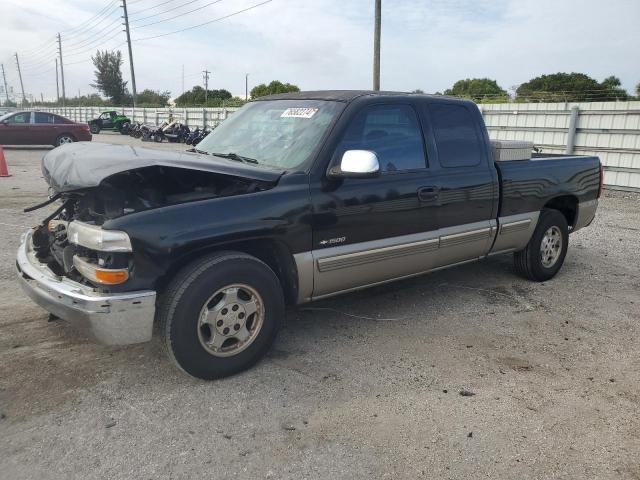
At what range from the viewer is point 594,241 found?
7258 mm

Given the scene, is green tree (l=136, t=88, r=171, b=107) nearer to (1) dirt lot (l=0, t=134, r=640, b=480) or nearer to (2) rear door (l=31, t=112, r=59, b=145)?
(2) rear door (l=31, t=112, r=59, b=145)

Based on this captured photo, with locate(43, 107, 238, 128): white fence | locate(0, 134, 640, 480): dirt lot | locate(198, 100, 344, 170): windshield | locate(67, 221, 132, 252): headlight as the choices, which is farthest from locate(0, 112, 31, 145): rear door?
locate(67, 221, 132, 252): headlight

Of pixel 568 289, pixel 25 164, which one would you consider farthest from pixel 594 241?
pixel 25 164

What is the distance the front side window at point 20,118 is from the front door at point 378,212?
18.7 metres

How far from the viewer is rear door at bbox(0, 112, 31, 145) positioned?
60.3 ft

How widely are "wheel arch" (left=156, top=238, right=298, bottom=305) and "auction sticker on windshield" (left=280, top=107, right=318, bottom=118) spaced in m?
1.10

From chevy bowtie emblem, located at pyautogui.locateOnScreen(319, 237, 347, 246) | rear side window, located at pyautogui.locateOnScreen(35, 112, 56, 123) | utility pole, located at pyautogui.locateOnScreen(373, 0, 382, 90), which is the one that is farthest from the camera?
rear side window, located at pyautogui.locateOnScreen(35, 112, 56, 123)

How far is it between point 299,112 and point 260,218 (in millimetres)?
1138

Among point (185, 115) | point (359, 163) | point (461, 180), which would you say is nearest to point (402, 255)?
point (461, 180)

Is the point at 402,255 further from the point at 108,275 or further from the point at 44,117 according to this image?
the point at 44,117

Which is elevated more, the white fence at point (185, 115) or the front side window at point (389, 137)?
the white fence at point (185, 115)

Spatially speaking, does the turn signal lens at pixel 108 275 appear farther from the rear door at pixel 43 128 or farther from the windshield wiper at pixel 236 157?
the rear door at pixel 43 128

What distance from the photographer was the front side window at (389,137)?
12.3 feet

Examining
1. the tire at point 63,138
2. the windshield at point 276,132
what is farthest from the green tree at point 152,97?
the windshield at point 276,132
